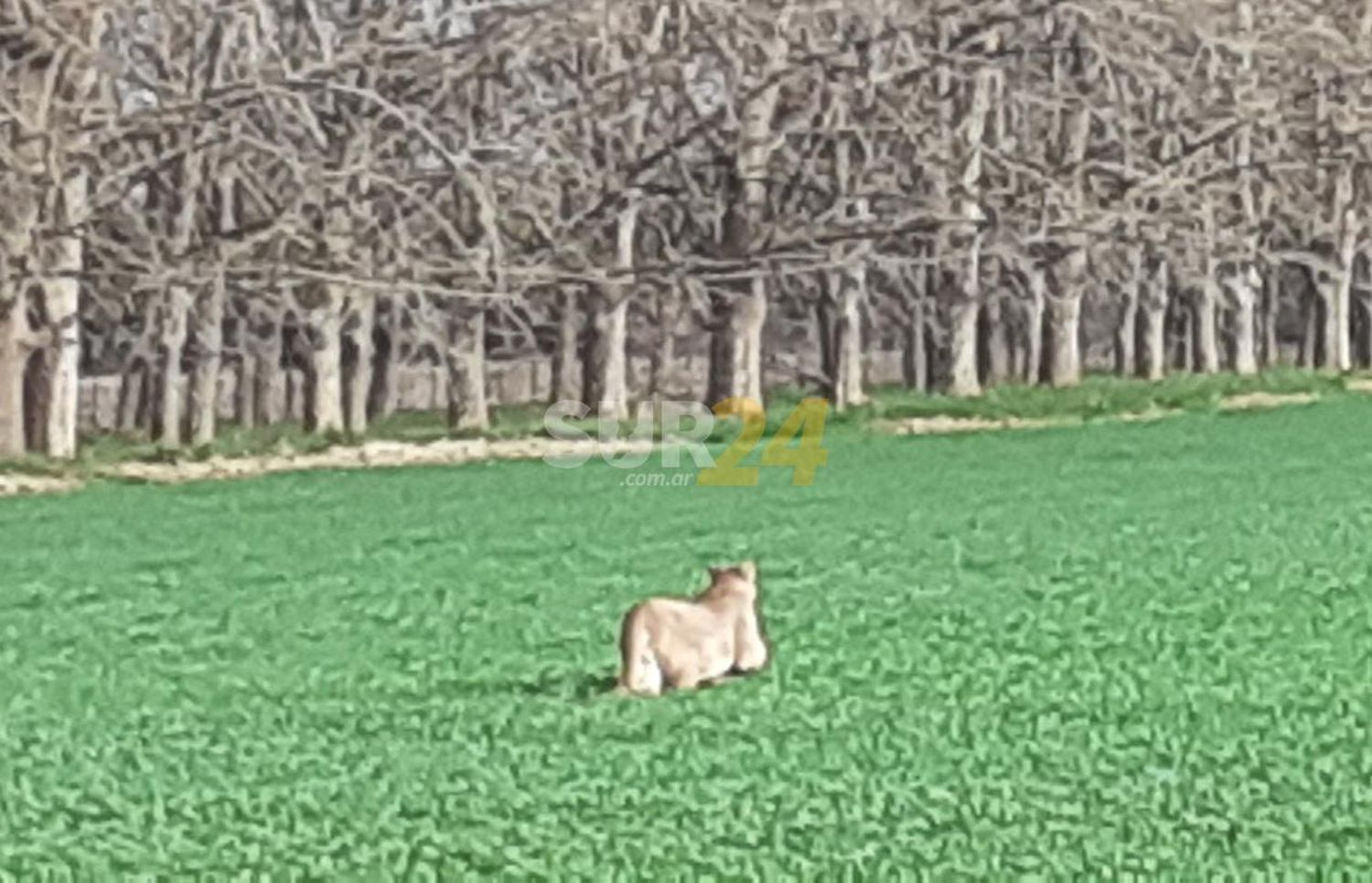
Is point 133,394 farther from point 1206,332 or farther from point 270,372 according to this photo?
point 1206,332

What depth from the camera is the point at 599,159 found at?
1164 inches

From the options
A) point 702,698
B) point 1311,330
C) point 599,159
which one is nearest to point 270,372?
point 599,159

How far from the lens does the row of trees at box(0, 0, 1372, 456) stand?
25766 mm

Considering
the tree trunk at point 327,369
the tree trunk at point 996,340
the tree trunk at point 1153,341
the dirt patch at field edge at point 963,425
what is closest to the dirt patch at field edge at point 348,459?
the dirt patch at field edge at point 963,425

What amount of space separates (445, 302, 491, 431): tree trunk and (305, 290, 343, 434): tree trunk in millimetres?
1538

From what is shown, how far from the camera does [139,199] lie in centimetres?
3241

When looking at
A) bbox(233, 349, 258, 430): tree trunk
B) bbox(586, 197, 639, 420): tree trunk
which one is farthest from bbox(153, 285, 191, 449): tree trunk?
bbox(233, 349, 258, 430): tree trunk

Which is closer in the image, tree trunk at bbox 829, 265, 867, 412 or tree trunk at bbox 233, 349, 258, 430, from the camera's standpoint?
tree trunk at bbox 829, 265, 867, 412

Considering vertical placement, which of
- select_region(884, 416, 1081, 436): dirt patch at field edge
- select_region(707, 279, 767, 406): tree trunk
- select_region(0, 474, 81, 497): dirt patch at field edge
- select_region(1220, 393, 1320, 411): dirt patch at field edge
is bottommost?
select_region(0, 474, 81, 497): dirt patch at field edge

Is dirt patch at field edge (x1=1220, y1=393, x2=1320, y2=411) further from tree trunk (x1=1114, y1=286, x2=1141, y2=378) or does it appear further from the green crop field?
the green crop field

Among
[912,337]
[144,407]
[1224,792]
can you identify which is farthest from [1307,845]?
[912,337]

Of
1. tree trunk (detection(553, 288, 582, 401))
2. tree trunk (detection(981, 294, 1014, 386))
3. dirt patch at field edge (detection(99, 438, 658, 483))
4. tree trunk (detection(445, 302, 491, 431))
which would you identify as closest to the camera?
dirt patch at field edge (detection(99, 438, 658, 483))

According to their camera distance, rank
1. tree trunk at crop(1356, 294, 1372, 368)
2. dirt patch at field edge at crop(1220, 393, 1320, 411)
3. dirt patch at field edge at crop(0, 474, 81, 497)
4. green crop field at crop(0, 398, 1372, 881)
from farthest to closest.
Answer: tree trunk at crop(1356, 294, 1372, 368) → dirt patch at field edge at crop(1220, 393, 1320, 411) → dirt patch at field edge at crop(0, 474, 81, 497) → green crop field at crop(0, 398, 1372, 881)

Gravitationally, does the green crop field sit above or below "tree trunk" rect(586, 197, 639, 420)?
below
